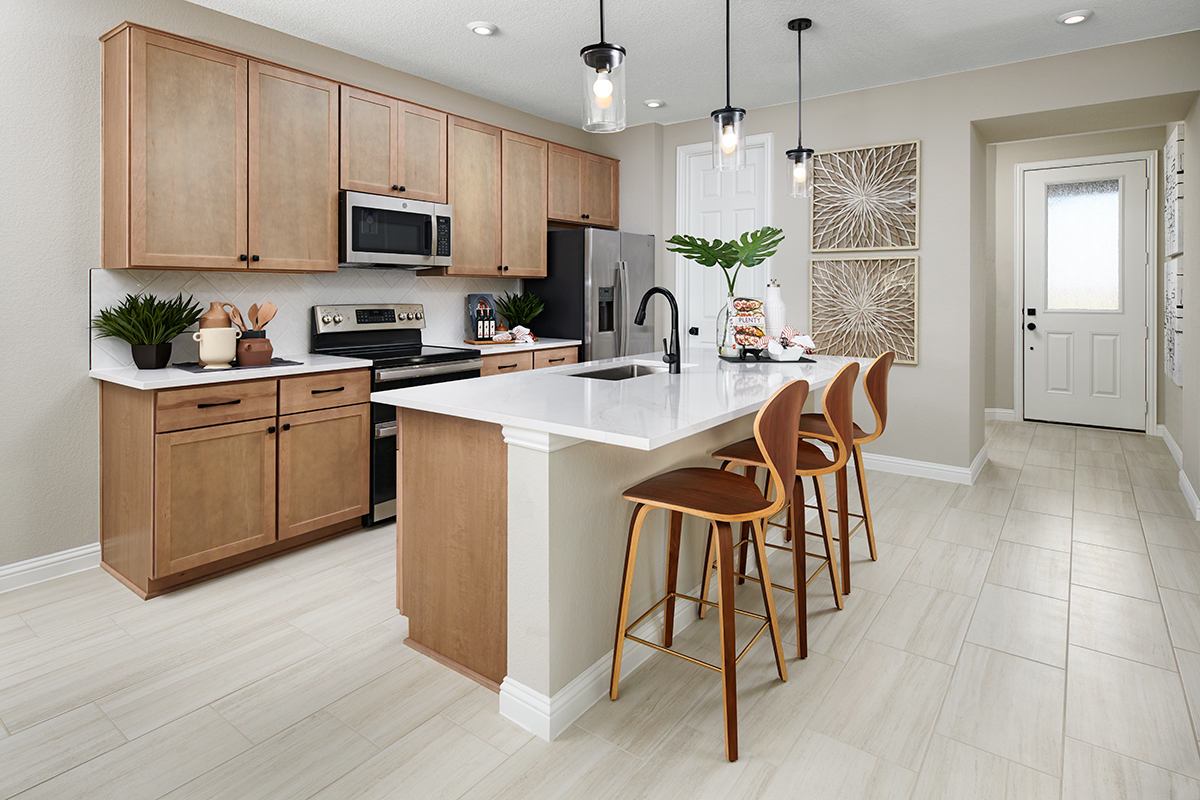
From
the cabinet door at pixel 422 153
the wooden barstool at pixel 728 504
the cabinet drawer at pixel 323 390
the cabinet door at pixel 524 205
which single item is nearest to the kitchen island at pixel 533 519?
the wooden barstool at pixel 728 504

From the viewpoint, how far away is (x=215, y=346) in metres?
2.99

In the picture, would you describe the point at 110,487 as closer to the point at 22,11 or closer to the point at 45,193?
the point at 45,193

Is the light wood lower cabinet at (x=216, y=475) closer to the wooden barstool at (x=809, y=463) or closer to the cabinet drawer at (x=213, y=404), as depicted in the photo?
the cabinet drawer at (x=213, y=404)

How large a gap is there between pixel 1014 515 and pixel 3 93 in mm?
5127

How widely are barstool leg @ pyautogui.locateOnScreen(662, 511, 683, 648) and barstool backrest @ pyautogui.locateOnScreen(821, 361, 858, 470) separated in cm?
63

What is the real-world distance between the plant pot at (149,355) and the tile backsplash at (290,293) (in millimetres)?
236

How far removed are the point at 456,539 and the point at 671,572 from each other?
28.5 inches

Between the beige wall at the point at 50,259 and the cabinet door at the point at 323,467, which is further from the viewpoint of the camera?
the cabinet door at the point at 323,467

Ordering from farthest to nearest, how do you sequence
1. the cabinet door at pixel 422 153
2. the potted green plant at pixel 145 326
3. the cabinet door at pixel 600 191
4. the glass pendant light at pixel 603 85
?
1. the cabinet door at pixel 600 191
2. the cabinet door at pixel 422 153
3. the potted green plant at pixel 145 326
4. the glass pendant light at pixel 603 85

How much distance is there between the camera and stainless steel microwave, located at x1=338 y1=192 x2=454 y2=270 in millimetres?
3562

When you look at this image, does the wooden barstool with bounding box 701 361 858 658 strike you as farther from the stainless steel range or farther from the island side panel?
the stainless steel range

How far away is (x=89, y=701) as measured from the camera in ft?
6.61

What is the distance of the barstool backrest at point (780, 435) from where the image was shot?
178 cm

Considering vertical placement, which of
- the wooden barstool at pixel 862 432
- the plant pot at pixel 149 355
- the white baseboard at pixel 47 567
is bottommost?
the white baseboard at pixel 47 567
